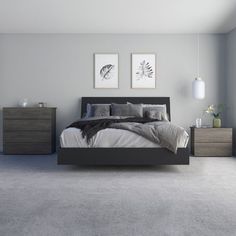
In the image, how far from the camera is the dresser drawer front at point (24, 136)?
6715 millimetres

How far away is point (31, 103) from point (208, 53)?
421 cm

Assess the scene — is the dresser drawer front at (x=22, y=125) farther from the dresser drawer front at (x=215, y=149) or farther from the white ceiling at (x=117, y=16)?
the dresser drawer front at (x=215, y=149)

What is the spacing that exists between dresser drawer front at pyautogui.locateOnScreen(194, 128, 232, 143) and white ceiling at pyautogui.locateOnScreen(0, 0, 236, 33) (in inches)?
89.0

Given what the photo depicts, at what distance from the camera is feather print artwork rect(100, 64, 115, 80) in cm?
736

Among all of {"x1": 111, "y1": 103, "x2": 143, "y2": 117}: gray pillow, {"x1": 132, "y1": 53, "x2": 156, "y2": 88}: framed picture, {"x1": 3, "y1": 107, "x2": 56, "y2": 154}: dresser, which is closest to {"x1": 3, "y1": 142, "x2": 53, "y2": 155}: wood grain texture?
{"x1": 3, "y1": 107, "x2": 56, "y2": 154}: dresser

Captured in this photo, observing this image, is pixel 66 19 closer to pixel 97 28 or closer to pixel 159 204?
pixel 97 28

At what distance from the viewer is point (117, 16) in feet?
21.3

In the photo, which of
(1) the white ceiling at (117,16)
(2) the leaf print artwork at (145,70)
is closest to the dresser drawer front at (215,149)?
(2) the leaf print artwork at (145,70)

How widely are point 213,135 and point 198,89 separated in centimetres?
107

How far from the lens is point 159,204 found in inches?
124

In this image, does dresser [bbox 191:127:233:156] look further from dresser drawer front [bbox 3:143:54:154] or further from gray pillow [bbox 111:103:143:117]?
dresser drawer front [bbox 3:143:54:154]

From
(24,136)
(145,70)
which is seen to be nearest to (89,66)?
(145,70)

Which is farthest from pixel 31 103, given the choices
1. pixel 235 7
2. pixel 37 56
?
pixel 235 7

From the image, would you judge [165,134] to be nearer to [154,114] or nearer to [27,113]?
[154,114]
